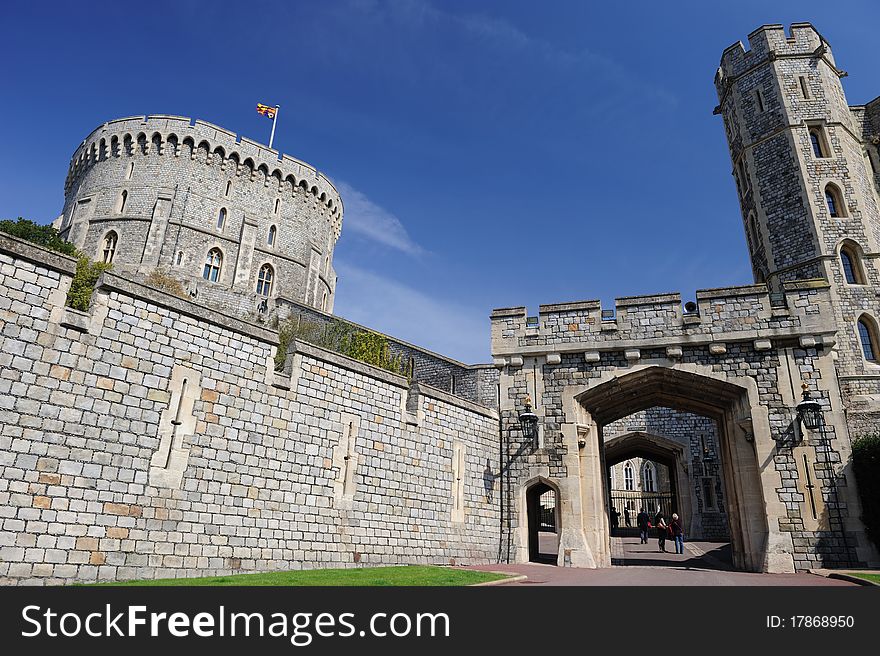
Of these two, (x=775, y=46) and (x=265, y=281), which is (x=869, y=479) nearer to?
(x=775, y=46)

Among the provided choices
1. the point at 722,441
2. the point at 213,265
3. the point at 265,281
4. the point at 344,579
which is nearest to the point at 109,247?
the point at 213,265

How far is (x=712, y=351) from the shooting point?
1319cm

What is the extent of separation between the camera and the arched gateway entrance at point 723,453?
12133 mm

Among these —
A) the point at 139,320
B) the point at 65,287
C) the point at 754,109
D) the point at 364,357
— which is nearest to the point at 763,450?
the point at 139,320

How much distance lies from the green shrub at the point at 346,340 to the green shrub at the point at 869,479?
14702 mm

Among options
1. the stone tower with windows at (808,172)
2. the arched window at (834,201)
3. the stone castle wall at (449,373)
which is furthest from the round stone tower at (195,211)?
the arched window at (834,201)

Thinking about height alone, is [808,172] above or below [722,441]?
above

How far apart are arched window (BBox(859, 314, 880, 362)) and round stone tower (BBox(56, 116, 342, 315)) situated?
2916cm

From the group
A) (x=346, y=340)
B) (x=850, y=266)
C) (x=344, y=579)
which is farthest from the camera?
(x=346, y=340)

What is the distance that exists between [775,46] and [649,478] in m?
35.5

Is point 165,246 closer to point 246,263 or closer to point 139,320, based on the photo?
point 246,263

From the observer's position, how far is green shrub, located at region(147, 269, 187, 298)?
31462 mm

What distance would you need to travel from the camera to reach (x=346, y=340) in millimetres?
27859

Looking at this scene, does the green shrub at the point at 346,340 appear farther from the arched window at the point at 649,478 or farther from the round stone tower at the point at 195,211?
the arched window at the point at 649,478
